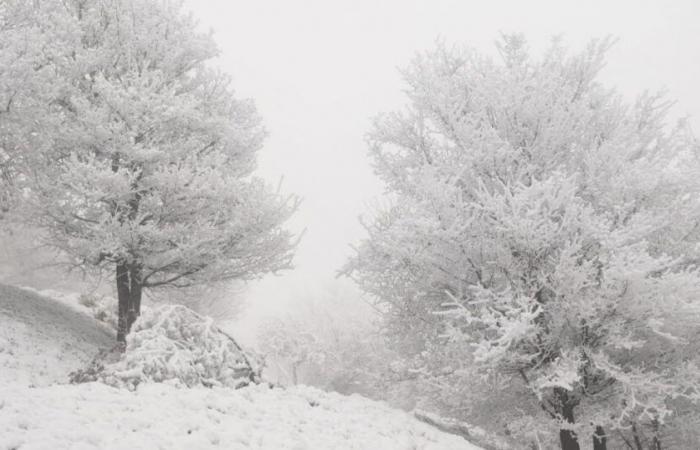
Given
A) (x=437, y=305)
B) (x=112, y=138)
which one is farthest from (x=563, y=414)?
(x=112, y=138)

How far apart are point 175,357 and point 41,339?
3.99m

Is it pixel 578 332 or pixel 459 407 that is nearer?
pixel 578 332

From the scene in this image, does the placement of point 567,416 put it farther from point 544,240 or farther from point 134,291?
point 134,291

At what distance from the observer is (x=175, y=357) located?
24.1 feet

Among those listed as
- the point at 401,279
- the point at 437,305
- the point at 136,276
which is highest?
the point at 136,276

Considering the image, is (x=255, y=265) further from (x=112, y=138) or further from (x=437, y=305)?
(x=437, y=305)

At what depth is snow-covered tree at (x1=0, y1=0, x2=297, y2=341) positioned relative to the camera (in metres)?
9.70

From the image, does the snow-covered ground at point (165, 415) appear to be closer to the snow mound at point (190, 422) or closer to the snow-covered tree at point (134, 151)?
the snow mound at point (190, 422)

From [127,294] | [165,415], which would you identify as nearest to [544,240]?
[165,415]

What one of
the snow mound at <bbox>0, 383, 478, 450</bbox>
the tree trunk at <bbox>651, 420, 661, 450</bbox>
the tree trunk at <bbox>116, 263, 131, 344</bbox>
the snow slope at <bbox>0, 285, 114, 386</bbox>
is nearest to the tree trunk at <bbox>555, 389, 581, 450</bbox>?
the snow mound at <bbox>0, 383, 478, 450</bbox>

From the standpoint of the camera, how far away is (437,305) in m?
8.51

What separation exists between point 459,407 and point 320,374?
23.2 m

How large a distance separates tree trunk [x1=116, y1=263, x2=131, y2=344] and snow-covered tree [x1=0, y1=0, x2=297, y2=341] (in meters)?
0.03

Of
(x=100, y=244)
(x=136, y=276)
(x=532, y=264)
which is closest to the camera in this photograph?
(x=532, y=264)
